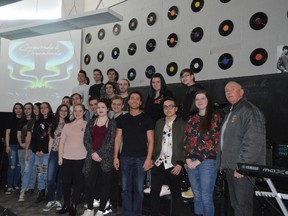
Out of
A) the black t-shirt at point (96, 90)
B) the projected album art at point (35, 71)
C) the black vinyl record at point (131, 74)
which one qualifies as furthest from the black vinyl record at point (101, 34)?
the black t-shirt at point (96, 90)

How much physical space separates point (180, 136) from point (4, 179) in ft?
14.0

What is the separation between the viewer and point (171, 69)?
258 inches

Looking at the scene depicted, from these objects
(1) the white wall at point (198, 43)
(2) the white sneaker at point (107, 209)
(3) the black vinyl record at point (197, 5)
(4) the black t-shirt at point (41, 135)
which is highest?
(3) the black vinyl record at point (197, 5)

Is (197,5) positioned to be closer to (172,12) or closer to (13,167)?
(172,12)

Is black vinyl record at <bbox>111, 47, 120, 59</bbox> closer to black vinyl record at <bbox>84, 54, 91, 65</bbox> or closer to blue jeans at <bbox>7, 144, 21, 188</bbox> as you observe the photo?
black vinyl record at <bbox>84, 54, 91, 65</bbox>

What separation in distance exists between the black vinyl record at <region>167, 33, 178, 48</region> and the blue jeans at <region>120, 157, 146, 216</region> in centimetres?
362

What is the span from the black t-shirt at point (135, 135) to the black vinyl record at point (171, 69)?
9.71 feet

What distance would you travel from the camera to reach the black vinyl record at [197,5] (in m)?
6.07

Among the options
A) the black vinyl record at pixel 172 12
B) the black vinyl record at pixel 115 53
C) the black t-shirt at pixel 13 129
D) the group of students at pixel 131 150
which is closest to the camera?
the group of students at pixel 131 150

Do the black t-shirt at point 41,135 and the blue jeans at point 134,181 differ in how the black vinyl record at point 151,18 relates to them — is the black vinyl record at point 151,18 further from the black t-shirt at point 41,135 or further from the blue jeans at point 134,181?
the blue jeans at point 134,181

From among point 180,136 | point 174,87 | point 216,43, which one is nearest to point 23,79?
point 174,87

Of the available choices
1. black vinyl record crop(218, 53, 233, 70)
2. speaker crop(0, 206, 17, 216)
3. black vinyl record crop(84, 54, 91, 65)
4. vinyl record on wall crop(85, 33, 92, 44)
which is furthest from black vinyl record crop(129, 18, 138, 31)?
speaker crop(0, 206, 17, 216)

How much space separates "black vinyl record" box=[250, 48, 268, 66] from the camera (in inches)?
193

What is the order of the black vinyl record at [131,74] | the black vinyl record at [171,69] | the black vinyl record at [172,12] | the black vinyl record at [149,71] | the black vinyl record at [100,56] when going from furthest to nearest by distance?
the black vinyl record at [100,56] → the black vinyl record at [131,74] → the black vinyl record at [149,71] → the black vinyl record at [172,12] → the black vinyl record at [171,69]
